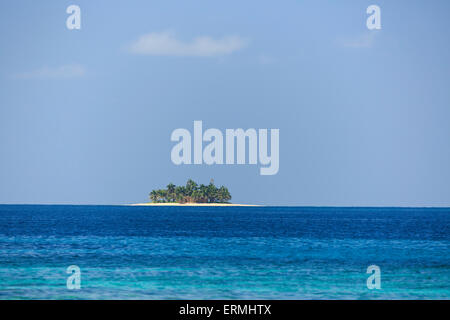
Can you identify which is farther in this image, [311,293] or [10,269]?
[10,269]

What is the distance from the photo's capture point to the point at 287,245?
62250 millimetres

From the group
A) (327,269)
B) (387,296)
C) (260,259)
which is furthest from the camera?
(260,259)

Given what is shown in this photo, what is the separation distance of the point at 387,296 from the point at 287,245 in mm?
31170

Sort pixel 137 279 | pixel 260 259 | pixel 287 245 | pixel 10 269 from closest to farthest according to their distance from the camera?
pixel 137 279 < pixel 10 269 < pixel 260 259 < pixel 287 245

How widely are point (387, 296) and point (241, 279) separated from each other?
357 inches
